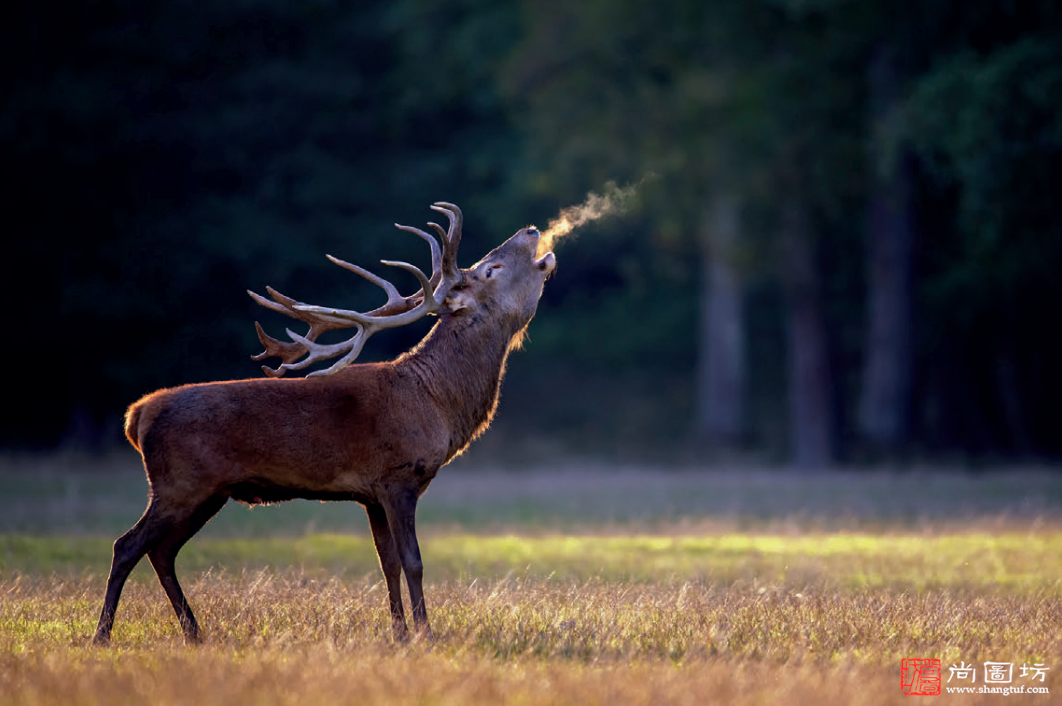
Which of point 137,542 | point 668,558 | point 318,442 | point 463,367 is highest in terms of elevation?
point 463,367

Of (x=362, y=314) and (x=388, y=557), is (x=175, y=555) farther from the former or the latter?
(x=362, y=314)

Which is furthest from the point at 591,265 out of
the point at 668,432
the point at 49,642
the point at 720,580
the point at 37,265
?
the point at 49,642

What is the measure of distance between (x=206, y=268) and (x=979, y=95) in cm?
1603

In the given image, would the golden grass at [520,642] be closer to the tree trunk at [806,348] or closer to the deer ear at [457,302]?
the deer ear at [457,302]

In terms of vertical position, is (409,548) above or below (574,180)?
below

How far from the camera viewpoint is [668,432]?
33375mm

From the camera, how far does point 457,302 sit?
884 cm

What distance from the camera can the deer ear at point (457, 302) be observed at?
8828 mm

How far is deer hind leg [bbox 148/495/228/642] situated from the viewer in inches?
300

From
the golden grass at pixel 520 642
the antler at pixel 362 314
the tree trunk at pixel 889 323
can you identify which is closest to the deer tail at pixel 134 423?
the antler at pixel 362 314

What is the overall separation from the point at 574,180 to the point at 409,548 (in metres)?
21.0

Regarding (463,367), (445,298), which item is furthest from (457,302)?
(463,367)

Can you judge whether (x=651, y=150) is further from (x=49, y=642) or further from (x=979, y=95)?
(x=49, y=642)

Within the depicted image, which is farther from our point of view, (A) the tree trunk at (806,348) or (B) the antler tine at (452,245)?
(A) the tree trunk at (806,348)
